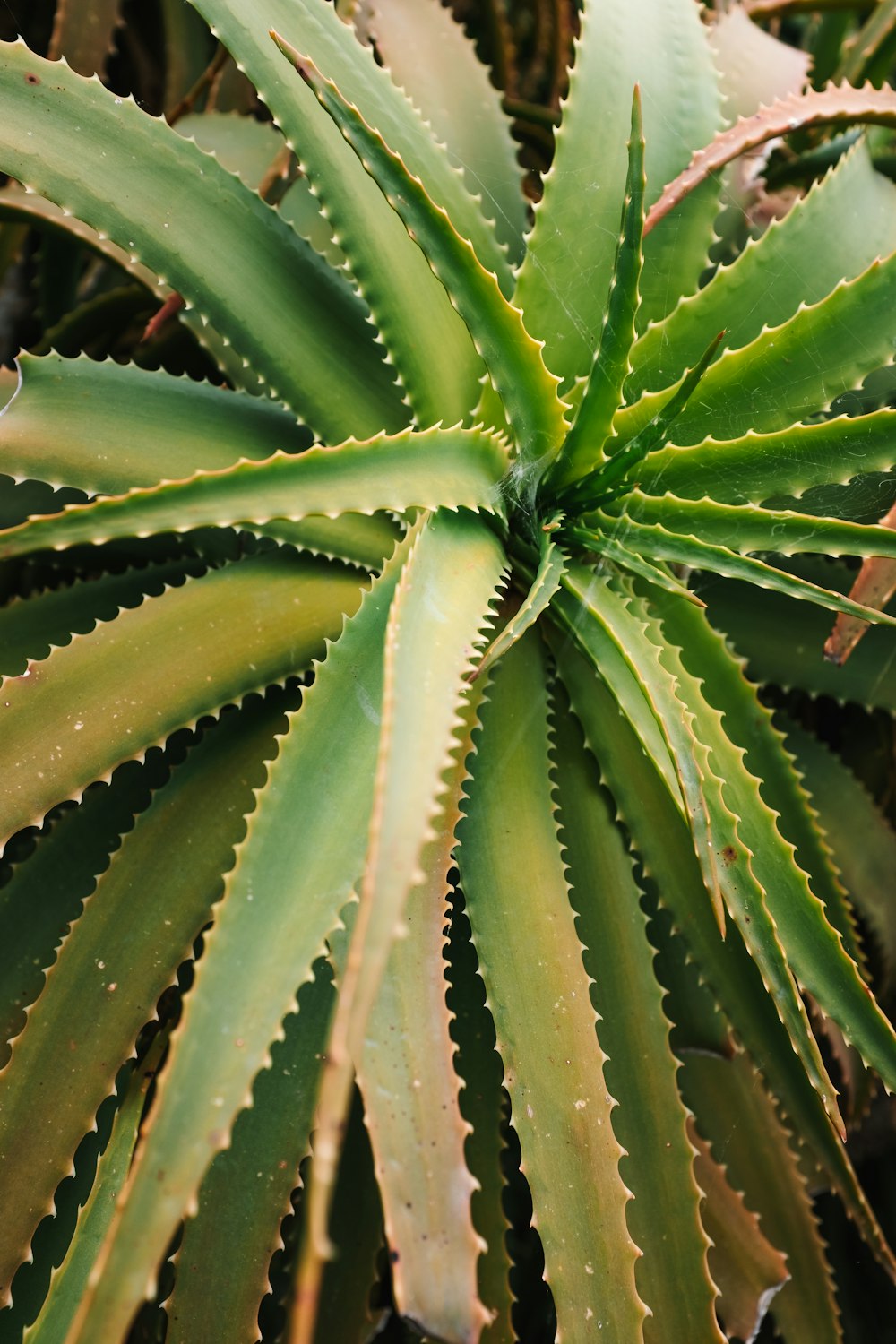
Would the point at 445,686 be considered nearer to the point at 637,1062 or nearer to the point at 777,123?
the point at 637,1062

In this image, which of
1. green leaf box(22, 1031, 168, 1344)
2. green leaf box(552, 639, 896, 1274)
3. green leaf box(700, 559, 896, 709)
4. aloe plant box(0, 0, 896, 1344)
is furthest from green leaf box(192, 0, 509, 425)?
green leaf box(22, 1031, 168, 1344)

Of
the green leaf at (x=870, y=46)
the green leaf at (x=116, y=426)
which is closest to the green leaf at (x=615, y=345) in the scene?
the green leaf at (x=116, y=426)

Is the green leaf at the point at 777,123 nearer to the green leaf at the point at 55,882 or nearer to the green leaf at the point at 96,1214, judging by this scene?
the green leaf at the point at 55,882

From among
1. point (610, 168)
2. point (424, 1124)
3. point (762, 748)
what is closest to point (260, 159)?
point (610, 168)

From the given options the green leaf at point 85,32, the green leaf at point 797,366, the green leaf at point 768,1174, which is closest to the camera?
the green leaf at point 797,366

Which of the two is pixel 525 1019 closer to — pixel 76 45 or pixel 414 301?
pixel 414 301

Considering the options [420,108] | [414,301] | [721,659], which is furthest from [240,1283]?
[420,108]

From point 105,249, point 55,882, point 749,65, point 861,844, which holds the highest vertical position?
point 749,65
